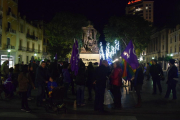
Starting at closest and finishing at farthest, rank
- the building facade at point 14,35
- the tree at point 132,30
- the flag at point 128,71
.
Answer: the flag at point 128,71, the building facade at point 14,35, the tree at point 132,30

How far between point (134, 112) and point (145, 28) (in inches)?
1446

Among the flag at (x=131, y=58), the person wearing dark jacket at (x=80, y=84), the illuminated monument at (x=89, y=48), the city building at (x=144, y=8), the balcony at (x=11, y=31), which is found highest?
the city building at (x=144, y=8)

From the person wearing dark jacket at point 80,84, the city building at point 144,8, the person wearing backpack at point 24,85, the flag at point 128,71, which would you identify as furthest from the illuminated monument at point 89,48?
the city building at point 144,8

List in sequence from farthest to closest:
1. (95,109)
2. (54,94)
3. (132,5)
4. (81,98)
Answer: (132,5), (81,98), (95,109), (54,94)

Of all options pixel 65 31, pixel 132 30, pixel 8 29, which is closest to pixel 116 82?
pixel 65 31

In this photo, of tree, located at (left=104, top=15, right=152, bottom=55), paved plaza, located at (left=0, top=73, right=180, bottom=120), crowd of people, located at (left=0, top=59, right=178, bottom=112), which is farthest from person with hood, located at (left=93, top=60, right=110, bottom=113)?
tree, located at (left=104, top=15, right=152, bottom=55)

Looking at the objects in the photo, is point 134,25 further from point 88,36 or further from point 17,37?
point 17,37

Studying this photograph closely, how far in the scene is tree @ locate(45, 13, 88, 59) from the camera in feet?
131

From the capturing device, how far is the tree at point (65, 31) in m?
39.9

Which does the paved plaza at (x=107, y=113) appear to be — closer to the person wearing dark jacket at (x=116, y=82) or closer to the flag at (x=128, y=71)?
the person wearing dark jacket at (x=116, y=82)

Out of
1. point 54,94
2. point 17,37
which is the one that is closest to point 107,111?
point 54,94

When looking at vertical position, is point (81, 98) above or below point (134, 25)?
below

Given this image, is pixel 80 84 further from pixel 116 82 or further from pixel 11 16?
pixel 11 16

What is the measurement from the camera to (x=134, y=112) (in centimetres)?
784
